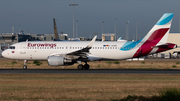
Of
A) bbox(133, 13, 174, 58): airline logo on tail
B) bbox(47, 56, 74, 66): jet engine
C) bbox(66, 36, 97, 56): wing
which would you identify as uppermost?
bbox(133, 13, 174, 58): airline logo on tail

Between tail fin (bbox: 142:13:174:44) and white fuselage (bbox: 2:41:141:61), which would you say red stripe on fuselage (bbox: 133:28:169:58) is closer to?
tail fin (bbox: 142:13:174:44)

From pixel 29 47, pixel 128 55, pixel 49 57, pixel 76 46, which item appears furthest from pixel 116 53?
pixel 29 47

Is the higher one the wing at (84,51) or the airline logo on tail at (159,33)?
the airline logo on tail at (159,33)

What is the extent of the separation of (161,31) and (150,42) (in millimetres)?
2208

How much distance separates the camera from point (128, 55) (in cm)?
3531

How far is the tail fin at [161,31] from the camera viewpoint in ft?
117

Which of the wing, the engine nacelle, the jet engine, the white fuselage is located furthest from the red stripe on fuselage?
the engine nacelle

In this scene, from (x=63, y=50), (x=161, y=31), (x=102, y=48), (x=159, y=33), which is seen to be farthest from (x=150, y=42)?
(x=63, y=50)

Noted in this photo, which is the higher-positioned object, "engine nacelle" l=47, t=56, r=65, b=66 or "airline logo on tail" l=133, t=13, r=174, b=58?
"airline logo on tail" l=133, t=13, r=174, b=58

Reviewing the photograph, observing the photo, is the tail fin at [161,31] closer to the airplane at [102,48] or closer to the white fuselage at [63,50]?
the airplane at [102,48]

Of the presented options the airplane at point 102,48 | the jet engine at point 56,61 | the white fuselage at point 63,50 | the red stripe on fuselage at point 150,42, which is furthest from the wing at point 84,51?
the red stripe on fuselage at point 150,42

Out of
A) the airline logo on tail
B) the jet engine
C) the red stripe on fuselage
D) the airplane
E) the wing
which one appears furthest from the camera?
the airline logo on tail

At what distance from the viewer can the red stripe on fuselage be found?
115 ft

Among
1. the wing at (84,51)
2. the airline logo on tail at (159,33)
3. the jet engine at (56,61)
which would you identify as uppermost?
the airline logo on tail at (159,33)
